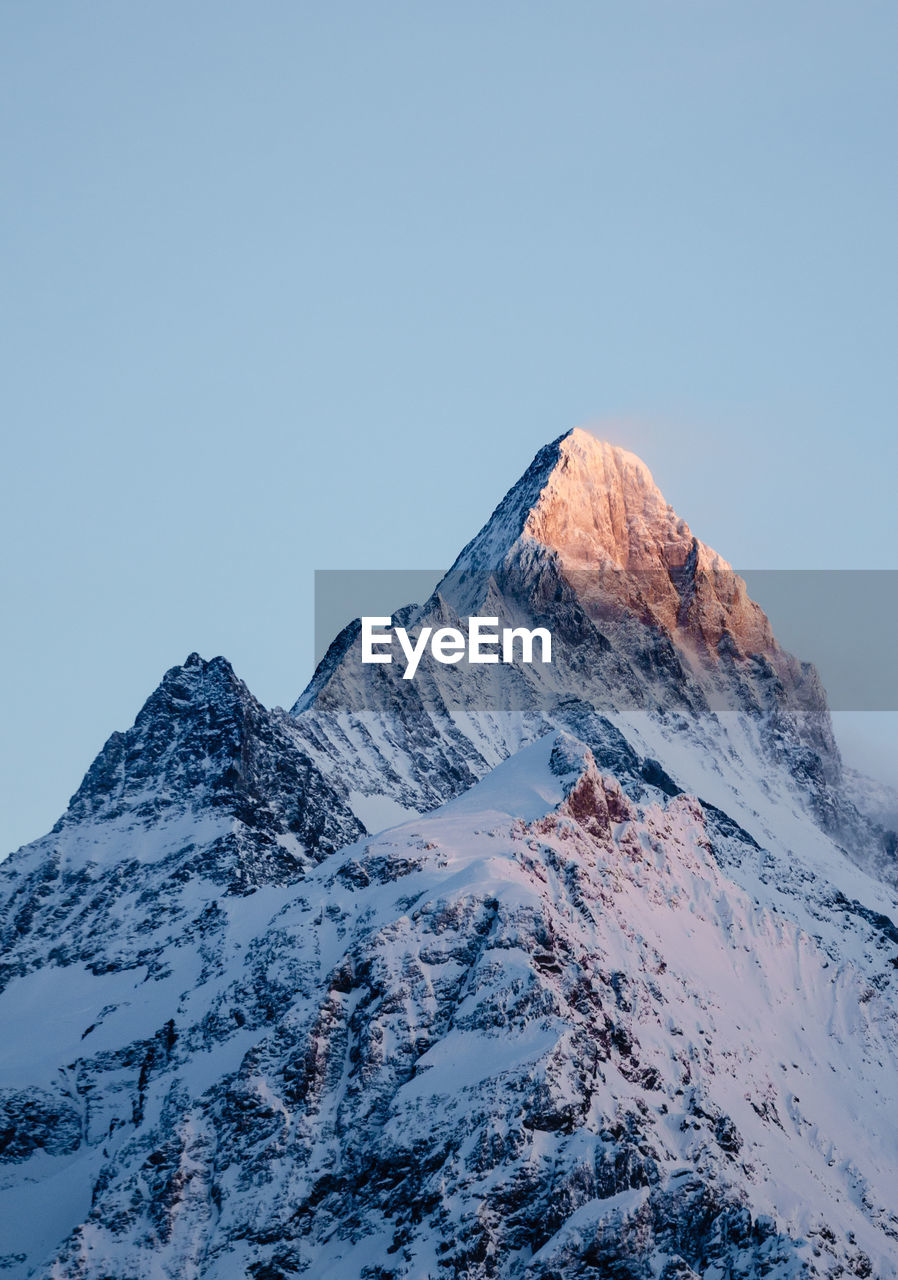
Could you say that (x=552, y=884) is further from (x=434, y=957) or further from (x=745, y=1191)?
(x=745, y=1191)

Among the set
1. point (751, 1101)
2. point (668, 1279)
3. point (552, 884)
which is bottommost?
point (668, 1279)

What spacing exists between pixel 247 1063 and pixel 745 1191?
3789 cm

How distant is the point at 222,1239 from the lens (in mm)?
167750

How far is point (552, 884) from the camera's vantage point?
653 ft

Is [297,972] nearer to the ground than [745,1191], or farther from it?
farther from it

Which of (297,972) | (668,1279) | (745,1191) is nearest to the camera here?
(668,1279)

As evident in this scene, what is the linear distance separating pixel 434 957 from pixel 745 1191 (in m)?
29.1

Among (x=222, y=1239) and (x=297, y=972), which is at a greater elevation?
(x=297, y=972)

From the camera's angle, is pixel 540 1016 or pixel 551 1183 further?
pixel 540 1016

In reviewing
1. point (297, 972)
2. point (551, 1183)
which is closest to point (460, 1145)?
point (551, 1183)

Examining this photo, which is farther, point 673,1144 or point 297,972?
point 297,972

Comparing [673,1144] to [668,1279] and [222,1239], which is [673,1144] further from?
[222,1239]

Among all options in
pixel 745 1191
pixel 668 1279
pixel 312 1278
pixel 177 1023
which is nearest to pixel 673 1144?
pixel 745 1191

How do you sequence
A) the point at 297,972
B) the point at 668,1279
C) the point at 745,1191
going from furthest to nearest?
the point at 297,972, the point at 745,1191, the point at 668,1279
